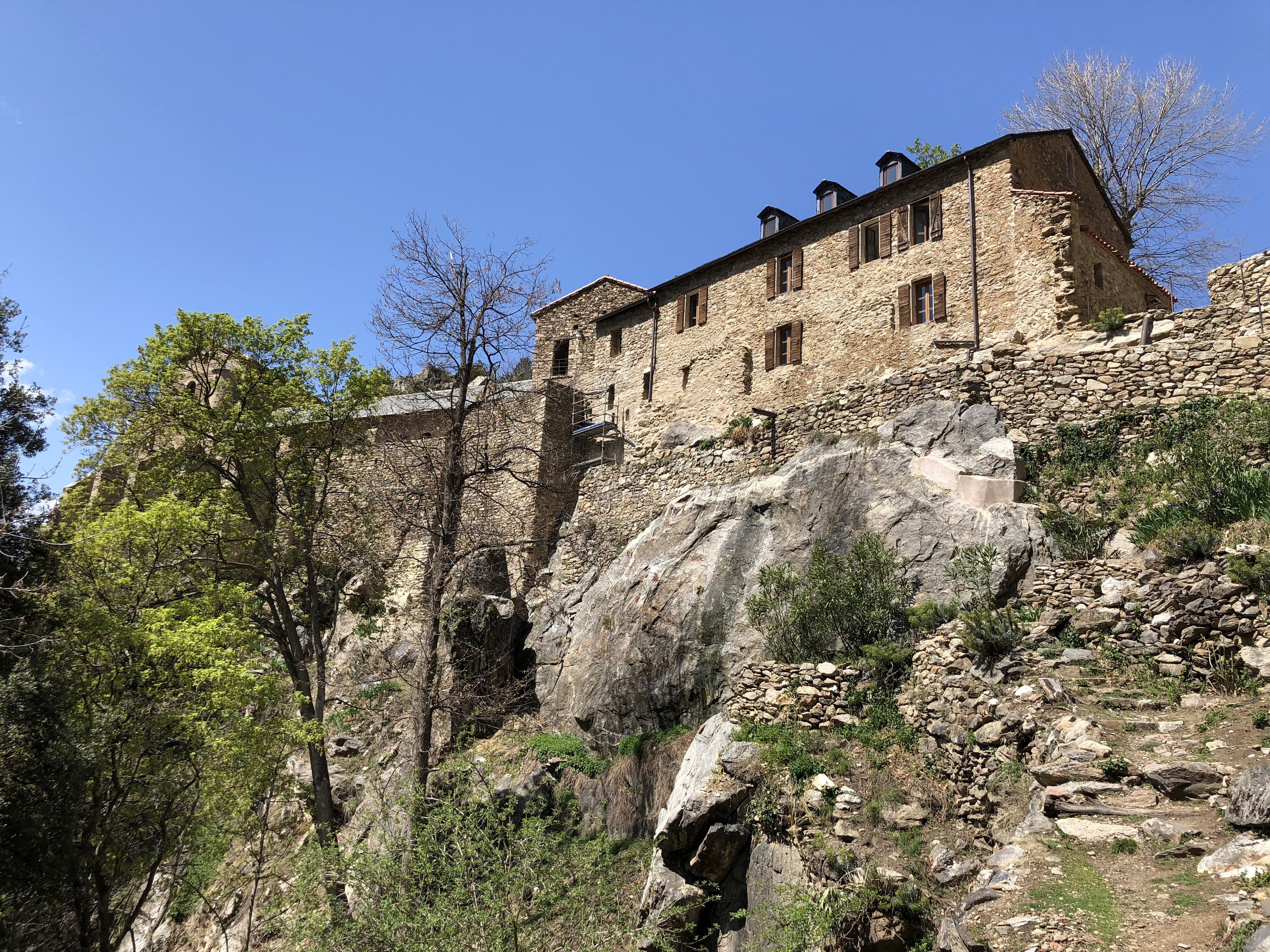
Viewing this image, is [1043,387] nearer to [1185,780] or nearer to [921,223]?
[921,223]

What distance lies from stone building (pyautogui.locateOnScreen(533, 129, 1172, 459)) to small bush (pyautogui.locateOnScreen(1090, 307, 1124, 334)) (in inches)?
85.4

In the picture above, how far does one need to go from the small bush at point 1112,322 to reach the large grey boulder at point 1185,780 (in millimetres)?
11151

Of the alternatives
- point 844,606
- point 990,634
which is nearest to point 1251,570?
point 990,634

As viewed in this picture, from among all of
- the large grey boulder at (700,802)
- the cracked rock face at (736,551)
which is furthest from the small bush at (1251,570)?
the large grey boulder at (700,802)

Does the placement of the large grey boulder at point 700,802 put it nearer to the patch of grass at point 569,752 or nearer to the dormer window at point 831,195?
the patch of grass at point 569,752

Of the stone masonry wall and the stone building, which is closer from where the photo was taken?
the stone masonry wall

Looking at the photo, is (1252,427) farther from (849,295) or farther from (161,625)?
(161,625)

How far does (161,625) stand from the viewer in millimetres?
15703

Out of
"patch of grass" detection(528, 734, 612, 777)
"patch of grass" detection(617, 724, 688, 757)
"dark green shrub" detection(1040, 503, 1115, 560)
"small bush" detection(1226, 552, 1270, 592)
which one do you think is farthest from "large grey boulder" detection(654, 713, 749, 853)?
"small bush" detection(1226, 552, 1270, 592)

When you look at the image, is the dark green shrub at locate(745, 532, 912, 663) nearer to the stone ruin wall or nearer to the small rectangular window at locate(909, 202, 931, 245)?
the stone ruin wall

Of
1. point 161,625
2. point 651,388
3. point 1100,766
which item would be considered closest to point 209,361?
point 161,625

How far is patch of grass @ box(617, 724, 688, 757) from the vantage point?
709 inches

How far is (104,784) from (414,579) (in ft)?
46.8

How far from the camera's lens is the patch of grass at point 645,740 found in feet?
59.1
